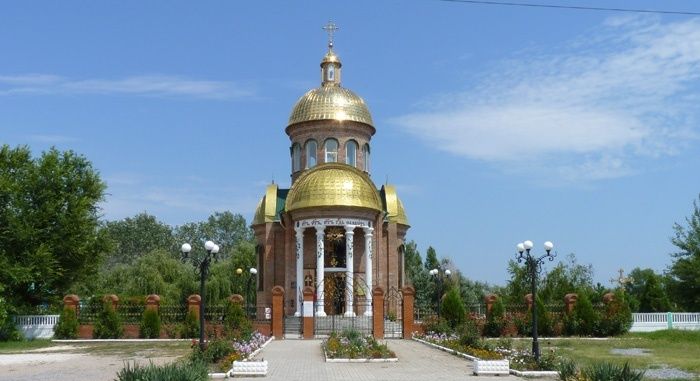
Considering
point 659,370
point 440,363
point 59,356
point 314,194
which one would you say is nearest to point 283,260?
point 314,194

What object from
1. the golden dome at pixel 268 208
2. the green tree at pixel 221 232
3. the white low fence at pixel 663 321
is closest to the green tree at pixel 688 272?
the white low fence at pixel 663 321

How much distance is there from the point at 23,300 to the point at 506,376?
23319 mm

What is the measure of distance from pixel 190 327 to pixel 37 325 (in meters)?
6.31

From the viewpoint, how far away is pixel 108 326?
30.3 meters

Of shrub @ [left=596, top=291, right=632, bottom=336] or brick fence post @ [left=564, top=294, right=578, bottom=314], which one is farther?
brick fence post @ [left=564, top=294, right=578, bottom=314]

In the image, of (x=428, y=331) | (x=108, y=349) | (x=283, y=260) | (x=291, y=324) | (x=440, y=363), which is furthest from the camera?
(x=283, y=260)

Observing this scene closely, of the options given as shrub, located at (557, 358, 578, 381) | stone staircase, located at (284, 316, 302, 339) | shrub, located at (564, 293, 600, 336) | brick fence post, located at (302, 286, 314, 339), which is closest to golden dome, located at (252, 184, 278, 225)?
stone staircase, located at (284, 316, 302, 339)

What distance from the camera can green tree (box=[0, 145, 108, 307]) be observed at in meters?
30.2

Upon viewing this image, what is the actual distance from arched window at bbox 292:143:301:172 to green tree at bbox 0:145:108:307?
10828mm

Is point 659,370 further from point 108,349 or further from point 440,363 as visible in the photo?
point 108,349

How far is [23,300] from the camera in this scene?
31578 millimetres

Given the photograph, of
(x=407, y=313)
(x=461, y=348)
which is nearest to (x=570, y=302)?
(x=407, y=313)

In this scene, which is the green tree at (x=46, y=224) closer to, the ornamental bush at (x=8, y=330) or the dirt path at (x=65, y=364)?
the ornamental bush at (x=8, y=330)

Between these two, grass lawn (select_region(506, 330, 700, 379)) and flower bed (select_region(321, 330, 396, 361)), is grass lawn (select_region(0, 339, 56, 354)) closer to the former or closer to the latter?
flower bed (select_region(321, 330, 396, 361))
